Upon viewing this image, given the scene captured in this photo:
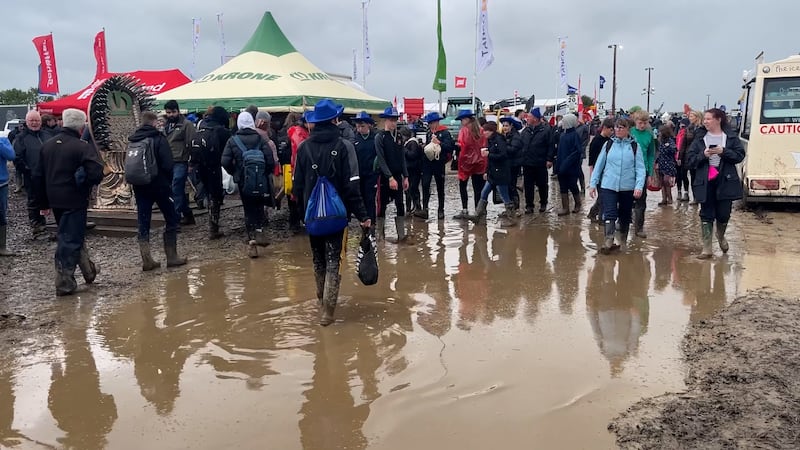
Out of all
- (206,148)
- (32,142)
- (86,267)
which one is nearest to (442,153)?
(206,148)

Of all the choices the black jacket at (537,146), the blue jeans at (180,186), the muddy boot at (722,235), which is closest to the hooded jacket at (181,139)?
the blue jeans at (180,186)

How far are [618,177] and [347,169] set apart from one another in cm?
402

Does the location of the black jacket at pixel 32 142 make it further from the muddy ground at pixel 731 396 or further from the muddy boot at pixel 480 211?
A: the muddy ground at pixel 731 396

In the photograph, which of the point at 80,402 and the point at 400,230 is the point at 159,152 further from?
the point at 80,402

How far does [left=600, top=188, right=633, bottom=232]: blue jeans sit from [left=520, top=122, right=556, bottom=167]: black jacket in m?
2.66

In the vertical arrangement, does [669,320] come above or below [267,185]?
below

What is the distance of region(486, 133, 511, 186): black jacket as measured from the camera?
A: 984 cm

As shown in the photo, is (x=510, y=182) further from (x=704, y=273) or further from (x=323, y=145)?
(x=323, y=145)

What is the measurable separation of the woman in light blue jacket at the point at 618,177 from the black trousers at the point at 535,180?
276 centimetres

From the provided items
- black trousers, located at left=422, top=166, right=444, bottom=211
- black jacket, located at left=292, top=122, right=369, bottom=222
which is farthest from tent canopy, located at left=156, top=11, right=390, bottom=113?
black jacket, located at left=292, top=122, right=369, bottom=222

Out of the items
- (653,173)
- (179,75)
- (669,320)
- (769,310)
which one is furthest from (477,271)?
(179,75)

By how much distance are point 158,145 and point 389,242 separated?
347 centimetres

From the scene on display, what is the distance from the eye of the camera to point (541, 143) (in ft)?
34.8

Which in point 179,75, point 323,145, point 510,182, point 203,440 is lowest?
point 203,440
